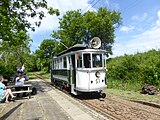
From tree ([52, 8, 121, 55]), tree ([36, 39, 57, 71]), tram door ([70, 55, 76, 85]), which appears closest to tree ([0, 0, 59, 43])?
tram door ([70, 55, 76, 85])

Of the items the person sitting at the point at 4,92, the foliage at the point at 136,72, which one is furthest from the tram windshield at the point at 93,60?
the foliage at the point at 136,72

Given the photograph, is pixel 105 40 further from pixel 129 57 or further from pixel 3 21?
pixel 3 21

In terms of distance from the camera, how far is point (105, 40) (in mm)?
60531

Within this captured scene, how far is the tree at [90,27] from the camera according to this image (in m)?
58.1

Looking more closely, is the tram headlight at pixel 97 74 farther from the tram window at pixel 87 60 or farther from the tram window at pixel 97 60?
the tram window at pixel 87 60

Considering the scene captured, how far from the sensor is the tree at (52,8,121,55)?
58.1 m

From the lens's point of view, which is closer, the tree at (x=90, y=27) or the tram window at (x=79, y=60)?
the tram window at (x=79, y=60)

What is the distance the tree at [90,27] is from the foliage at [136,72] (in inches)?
1285

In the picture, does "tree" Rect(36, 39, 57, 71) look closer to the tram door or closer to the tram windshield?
the tram door

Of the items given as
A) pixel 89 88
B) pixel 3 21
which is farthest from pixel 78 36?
pixel 89 88

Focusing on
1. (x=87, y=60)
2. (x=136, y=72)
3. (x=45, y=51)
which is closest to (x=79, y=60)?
(x=87, y=60)

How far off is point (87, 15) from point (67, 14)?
8.80 meters

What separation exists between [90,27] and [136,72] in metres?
38.0

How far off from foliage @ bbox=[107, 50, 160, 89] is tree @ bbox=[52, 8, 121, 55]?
107ft
